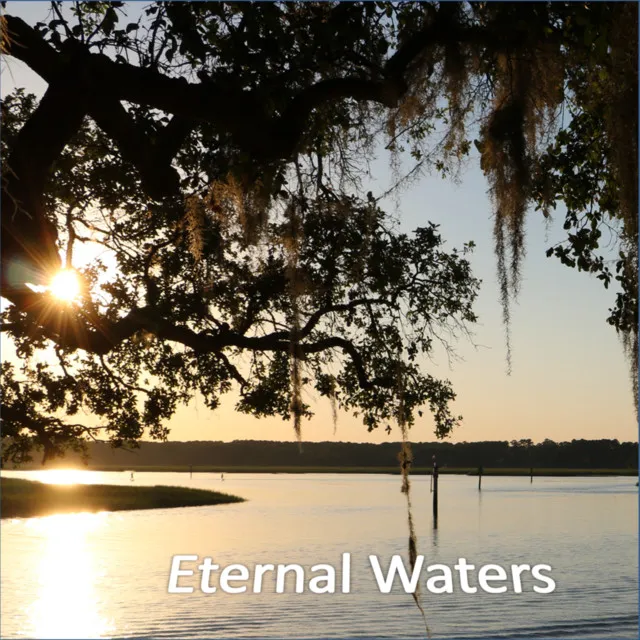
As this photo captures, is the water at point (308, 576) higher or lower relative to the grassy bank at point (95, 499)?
higher

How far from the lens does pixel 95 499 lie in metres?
62.5

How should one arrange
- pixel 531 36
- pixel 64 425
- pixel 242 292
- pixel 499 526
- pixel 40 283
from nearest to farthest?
1. pixel 531 36
2. pixel 40 283
3. pixel 242 292
4. pixel 64 425
5. pixel 499 526

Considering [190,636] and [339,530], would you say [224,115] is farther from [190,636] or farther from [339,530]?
[339,530]

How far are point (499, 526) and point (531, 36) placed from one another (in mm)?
37421

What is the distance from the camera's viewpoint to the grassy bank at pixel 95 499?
52.8m

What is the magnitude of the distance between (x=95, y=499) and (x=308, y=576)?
138 ft

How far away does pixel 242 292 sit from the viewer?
11625 mm

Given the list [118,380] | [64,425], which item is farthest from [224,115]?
[64,425]

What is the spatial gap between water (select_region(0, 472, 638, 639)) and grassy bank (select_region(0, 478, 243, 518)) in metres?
3.16

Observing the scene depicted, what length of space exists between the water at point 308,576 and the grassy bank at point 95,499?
3.16 meters

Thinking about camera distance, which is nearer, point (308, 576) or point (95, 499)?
point (308, 576)

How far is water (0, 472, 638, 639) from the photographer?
14.9 m

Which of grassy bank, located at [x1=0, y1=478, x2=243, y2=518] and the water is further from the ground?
the water

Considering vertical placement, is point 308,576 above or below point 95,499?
above
